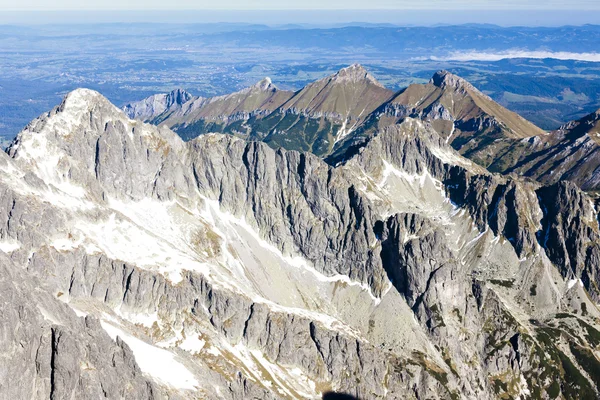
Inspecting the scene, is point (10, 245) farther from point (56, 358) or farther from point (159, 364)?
point (56, 358)

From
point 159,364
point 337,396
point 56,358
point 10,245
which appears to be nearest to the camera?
point 56,358

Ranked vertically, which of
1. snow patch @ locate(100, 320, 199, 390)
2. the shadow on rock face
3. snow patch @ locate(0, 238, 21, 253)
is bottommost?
the shadow on rock face

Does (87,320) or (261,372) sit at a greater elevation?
(87,320)

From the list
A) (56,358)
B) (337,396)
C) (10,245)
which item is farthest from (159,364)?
(10,245)

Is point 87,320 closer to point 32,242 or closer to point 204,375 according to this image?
point 204,375

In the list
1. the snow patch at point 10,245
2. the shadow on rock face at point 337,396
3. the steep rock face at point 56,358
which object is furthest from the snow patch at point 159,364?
the shadow on rock face at point 337,396

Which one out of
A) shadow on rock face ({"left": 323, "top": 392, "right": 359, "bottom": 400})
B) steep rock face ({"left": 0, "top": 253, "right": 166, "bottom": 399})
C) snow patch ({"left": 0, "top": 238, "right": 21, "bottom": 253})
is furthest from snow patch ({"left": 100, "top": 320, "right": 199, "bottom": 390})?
shadow on rock face ({"left": 323, "top": 392, "right": 359, "bottom": 400})

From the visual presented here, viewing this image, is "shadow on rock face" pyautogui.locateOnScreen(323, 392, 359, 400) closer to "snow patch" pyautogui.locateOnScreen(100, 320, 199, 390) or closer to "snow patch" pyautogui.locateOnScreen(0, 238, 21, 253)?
"snow patch" pyautogui.locateOnScreen(100, 320, 199, 390)

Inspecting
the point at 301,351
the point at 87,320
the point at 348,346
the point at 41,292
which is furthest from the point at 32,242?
the point at 348,346

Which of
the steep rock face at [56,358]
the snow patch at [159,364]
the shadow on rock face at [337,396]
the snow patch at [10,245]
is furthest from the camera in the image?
the shadow on rock face at [337,396]

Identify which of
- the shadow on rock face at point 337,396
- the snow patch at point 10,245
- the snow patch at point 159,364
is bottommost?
the shadow on rock face at point 337,396

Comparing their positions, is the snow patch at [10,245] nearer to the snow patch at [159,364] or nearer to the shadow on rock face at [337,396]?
the snow patch at [159,364]
